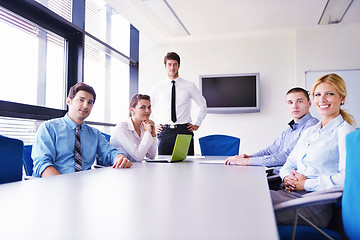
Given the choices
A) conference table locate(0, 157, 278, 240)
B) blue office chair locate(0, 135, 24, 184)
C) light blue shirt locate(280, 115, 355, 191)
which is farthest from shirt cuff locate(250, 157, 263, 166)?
blue office chair locate(0, 135, 24, 184)

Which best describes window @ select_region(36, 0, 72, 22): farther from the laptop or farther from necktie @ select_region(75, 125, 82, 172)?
the laptop

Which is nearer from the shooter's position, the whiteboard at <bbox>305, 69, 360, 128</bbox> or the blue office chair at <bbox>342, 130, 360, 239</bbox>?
the blue office chair at <bbox>342, 130, 360, 239</bbox>

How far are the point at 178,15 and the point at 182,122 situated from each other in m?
1.90

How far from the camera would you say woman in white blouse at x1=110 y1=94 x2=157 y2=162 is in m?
2.51

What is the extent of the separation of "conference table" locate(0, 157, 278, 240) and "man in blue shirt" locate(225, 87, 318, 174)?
1052 mm

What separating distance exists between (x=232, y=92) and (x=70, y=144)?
3.63 metres

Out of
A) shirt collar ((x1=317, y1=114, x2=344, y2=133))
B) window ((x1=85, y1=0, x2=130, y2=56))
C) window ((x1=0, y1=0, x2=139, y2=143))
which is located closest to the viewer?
shirt collar ((x1=317, y1=114, x2=344, y2=133))

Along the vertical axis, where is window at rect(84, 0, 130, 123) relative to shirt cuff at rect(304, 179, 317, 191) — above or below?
above

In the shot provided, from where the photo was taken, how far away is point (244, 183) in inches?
50.3

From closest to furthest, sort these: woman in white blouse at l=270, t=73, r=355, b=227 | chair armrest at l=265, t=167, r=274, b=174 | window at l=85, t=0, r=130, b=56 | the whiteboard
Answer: woman in white blouse at l=270, t=73, r=355, b=227 → chair armrest at l=265, t=167, r=274, b=174 → window at l=85, t=0, r=130, b=56 → the whiteboard

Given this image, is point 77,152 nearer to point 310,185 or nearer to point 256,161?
point 256,161

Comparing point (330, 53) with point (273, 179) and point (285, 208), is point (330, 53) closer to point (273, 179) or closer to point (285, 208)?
point (273, 179)

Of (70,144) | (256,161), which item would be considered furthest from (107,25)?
(256,161)

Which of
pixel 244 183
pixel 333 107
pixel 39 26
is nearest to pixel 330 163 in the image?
pixel 333 107
